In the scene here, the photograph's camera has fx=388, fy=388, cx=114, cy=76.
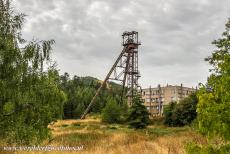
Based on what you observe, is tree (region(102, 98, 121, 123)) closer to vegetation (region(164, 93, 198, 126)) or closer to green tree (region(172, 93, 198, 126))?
vegetation (region(164, 93, 198, 126))

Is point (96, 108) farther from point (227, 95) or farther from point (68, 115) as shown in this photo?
point (227, 95)

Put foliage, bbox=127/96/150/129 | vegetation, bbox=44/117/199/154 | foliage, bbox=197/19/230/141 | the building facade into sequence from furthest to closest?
1. the building facade
2. foliage, bbox=127/96/150/129
3. vegetation, bbox=44/117/199/154
4. foliage, bbox=197/19/230/141

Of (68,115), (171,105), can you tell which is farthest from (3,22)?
(68,115)

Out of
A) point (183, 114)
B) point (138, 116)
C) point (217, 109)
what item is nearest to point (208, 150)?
point (217, 109)

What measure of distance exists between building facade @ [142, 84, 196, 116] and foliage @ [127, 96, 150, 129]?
198 ft

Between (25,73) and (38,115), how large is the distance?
4.57 ft

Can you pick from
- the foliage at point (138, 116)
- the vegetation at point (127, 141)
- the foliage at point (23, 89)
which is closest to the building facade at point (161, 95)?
the foliage at point (138, 116)

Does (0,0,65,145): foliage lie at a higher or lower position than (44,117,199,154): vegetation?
higher

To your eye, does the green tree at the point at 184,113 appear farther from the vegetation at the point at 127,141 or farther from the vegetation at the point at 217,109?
the vegetation at the point at 217,109

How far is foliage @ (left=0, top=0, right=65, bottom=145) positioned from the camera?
11.5m

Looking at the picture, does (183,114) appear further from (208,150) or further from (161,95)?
(161,95)

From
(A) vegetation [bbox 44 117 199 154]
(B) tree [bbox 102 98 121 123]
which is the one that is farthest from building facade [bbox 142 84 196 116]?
(A) vegetation [bbox 44 117 199 154]

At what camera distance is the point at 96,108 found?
7925cm

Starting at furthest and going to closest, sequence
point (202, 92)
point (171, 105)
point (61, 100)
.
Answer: point (171, 105) < point (61, 100) < point (202, 92)
